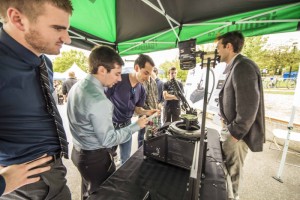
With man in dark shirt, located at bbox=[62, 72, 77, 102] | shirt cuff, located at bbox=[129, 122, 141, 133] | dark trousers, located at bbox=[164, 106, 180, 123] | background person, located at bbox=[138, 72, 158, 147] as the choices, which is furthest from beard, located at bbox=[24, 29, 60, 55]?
man in dark shirt, located at bbox=[62, 72, 77, 102]

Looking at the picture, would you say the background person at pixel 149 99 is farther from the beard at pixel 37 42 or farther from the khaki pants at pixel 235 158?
the beard at pixel 37 42

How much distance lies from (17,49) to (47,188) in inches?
29.6

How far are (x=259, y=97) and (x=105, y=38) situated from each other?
2.70m

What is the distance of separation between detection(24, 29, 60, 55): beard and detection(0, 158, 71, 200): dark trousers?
0.64 metres

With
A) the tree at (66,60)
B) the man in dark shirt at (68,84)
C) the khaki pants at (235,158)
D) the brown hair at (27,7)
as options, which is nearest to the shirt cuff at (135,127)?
the brown hair at (27,7)

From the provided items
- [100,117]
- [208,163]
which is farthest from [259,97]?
[100,117]

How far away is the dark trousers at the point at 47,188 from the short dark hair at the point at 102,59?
0.74 metres

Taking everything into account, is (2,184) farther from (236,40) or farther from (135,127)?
(236,40)

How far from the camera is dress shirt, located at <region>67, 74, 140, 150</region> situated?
1.04m

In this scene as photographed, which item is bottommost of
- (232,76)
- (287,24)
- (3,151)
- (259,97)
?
(3,151)

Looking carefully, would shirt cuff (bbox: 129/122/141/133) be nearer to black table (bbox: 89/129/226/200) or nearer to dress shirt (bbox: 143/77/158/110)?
black table (bbox: 89/129/226/200)

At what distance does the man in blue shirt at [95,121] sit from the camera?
41.3 inches

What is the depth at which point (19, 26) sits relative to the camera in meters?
0.72

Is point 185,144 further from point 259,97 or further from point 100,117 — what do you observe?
point 259,97
